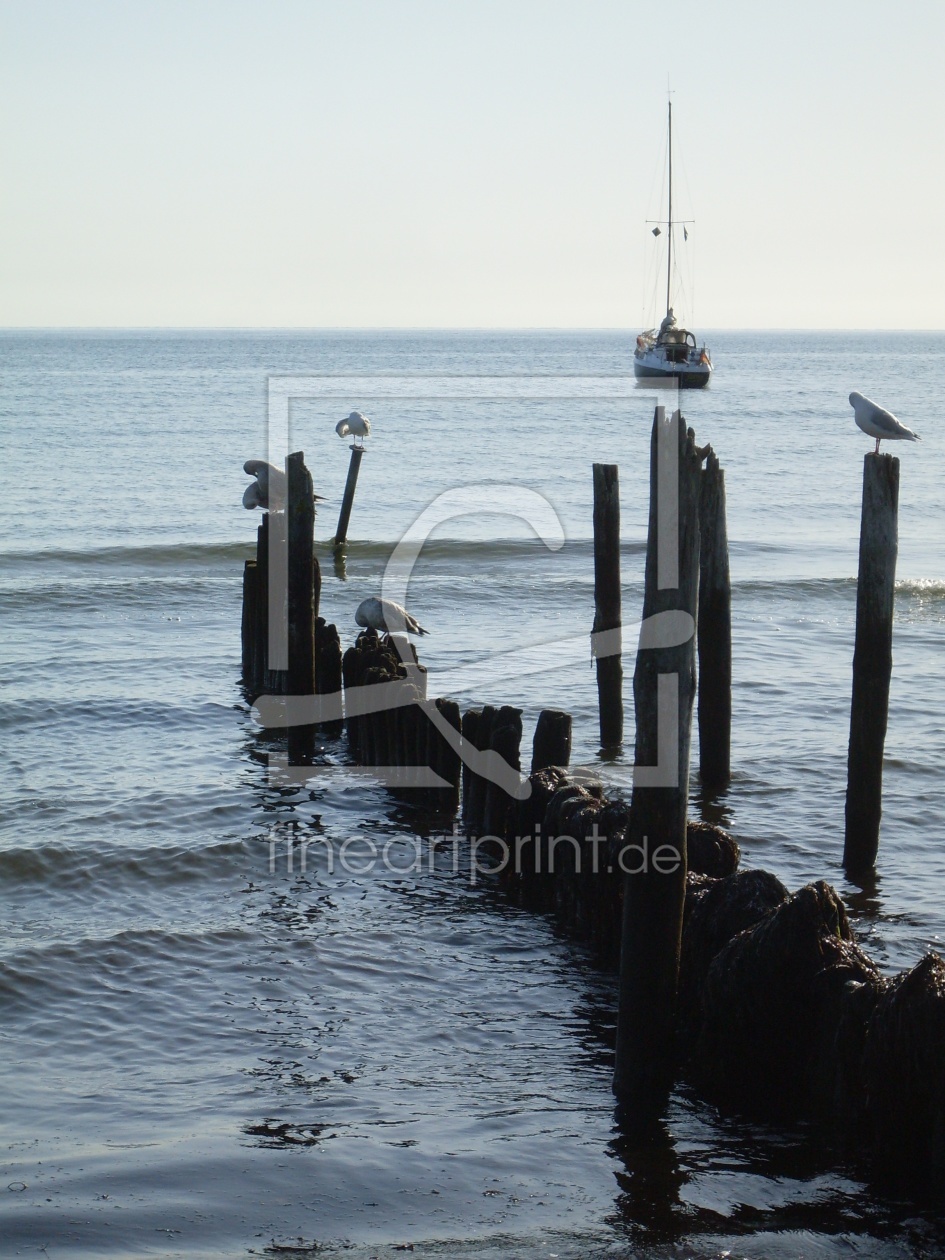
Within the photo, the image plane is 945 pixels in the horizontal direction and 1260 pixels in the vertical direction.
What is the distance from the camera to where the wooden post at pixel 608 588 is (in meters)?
12.4

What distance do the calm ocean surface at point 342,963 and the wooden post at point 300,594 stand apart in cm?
47

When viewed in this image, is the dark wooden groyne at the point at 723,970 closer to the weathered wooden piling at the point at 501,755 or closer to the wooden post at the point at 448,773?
the weathered wooden piling at the point at 501,755

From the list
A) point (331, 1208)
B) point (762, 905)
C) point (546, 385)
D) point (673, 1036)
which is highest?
point (546, 385)

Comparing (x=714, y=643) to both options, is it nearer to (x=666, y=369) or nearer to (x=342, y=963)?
(x=342, y=963)

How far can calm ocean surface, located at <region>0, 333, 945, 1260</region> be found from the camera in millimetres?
5910

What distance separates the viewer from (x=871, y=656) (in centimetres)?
943

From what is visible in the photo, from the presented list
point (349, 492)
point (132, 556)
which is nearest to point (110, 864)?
point (349, 492)

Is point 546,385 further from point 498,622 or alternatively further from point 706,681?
point 706,681

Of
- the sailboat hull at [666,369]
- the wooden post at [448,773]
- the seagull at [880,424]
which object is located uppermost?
the sailboat hull at [666,369]

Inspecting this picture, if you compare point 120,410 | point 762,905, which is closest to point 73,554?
point 762,905

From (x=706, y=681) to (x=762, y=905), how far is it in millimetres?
4717

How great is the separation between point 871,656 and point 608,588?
12.4 ft

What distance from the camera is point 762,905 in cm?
715

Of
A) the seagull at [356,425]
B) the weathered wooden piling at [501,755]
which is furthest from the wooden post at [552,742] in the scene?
the seagull at [356,425]
